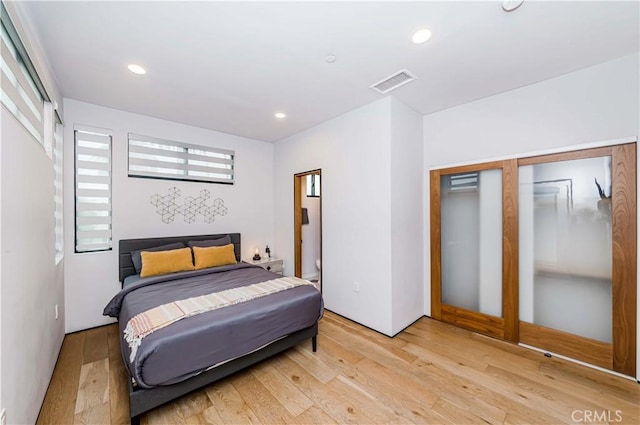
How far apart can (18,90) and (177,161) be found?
216cm

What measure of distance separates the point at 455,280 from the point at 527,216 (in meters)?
1.11

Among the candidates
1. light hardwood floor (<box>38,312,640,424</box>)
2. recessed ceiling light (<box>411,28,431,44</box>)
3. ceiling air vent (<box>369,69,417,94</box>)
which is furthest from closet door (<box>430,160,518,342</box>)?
recessed ceiling light (<box>411,28,431,44</box>)

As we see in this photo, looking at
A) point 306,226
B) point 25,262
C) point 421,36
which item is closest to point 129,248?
point 25,262

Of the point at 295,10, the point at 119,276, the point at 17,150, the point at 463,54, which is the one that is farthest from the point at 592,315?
the point at 119,276

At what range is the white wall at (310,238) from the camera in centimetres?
485

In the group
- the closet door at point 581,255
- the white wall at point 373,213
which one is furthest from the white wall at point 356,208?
the closet door at point 581,255

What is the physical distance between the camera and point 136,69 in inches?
92.7

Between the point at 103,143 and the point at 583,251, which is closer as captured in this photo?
the point at 583,251

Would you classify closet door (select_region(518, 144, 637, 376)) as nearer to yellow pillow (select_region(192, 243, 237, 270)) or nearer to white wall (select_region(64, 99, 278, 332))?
yellow pillow (select_region(192, 243, 237, 270))

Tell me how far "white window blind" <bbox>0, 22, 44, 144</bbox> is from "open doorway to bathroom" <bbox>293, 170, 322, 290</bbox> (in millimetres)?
2895

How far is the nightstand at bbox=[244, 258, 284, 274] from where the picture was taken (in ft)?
14.1

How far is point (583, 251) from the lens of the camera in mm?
2463

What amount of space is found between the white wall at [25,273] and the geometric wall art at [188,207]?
1362 millimetres

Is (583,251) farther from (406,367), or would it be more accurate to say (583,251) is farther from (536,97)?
(406,367)
